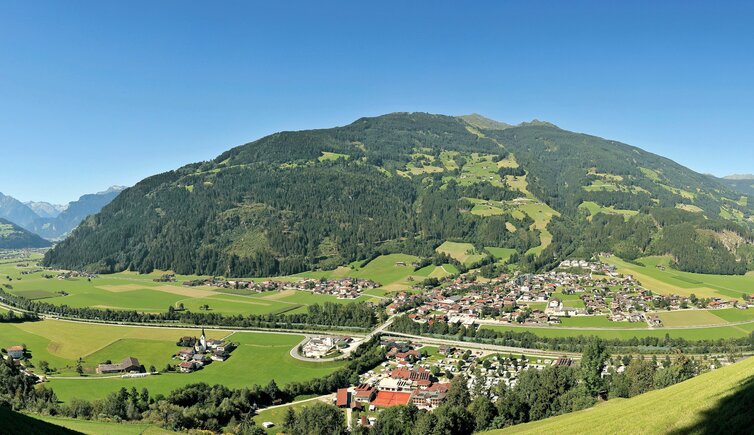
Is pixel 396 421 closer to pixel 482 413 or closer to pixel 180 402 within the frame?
pixel 482 413

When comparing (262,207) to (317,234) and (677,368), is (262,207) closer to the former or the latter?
(317,234)

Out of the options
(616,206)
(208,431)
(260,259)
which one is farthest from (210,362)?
(616,206)

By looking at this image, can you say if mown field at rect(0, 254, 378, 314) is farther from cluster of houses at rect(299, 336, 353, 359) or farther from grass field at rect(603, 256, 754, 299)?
grass field at rect(603, 256, 754, 299)

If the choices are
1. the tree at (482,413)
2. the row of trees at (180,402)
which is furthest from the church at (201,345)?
the tree at (482,413)

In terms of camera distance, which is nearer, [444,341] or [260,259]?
[444,341]

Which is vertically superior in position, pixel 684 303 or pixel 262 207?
pixel 262 207

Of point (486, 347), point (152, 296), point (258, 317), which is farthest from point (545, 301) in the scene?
point (152, 296)

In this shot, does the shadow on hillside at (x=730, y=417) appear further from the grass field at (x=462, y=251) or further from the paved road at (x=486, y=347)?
the grass field at (x=462, y=251)
